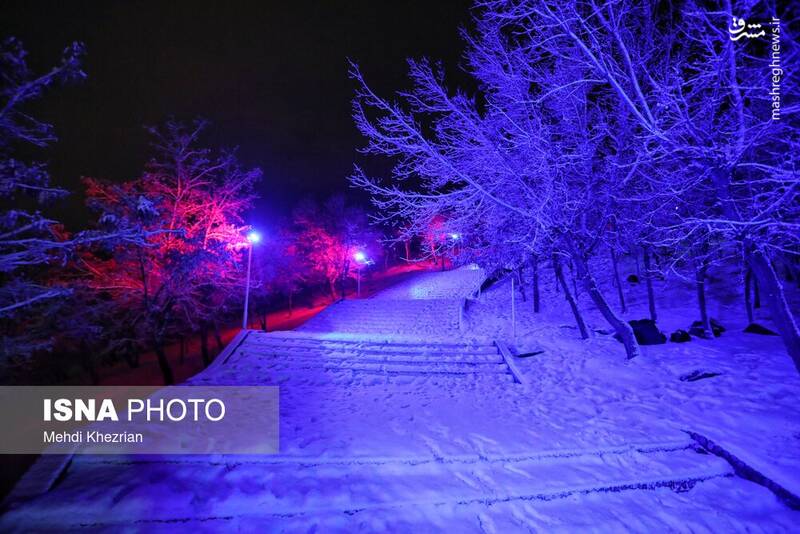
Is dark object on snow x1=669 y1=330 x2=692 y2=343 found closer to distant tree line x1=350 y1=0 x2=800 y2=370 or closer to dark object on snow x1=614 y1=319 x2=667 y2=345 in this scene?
dark object on snow x1=614 y1=319 x2=667 y2=345

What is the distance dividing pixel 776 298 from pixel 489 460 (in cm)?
559

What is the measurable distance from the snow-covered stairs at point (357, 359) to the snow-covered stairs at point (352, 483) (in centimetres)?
448

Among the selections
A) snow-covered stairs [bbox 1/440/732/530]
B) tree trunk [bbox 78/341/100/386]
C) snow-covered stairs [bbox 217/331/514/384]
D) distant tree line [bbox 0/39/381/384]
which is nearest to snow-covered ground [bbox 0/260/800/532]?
snow-covered stairs [bbox 1/440/732/530]

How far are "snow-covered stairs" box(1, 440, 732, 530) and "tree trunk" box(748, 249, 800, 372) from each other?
109 inches

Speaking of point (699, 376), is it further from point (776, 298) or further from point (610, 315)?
point (776, 298)

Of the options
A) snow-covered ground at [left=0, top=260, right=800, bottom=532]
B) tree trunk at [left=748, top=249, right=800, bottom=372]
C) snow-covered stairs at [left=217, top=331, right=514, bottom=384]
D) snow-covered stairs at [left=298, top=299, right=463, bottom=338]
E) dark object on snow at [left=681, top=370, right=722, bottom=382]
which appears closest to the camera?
snow-covered ground at [left=0, top=260, right=800, bottom=532]

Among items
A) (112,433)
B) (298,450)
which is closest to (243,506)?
(298,450)

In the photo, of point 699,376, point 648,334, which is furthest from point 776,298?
point 648,334

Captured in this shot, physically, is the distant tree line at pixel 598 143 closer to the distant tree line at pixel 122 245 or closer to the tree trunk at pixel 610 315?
the tree trunk at pixel 610 315

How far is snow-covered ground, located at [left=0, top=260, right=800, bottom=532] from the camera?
4.05 meters

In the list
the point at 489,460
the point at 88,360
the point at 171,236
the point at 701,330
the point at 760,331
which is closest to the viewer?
the point at 489,460

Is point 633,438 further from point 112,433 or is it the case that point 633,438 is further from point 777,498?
point 112,433

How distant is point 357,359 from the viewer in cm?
1138

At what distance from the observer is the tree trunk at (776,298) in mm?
5598
